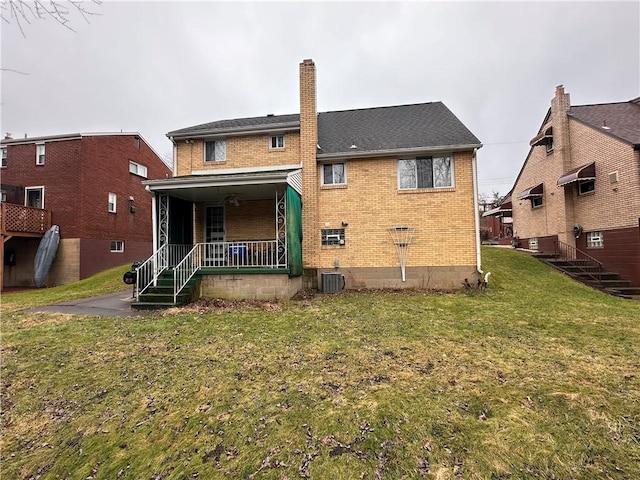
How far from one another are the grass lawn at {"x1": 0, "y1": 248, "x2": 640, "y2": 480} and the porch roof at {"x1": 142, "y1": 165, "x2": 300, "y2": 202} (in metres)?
4.54

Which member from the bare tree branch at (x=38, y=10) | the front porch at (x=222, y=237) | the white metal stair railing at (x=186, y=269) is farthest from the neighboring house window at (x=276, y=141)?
the bare tree branch at (x=38, y=10)

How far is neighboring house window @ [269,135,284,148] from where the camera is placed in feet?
40.2

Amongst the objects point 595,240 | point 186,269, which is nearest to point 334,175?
point 186,269

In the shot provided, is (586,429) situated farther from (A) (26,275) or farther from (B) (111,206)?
(A) (26,275)

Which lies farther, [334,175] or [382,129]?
[382,129]

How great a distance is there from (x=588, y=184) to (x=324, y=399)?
16055 millimetres

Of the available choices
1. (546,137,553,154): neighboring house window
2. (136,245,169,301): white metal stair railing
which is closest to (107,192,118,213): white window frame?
(136,245,169,301): white metal stair railing

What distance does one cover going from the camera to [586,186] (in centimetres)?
1307

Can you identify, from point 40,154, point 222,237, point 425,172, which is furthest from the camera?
point 40,154

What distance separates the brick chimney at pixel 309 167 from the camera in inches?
450

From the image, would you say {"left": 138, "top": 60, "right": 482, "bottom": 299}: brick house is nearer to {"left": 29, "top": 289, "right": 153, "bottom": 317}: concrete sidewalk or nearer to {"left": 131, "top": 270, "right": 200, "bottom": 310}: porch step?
{"left": 131, "top": 270, "right": 200, "bottom": 310}: porch step

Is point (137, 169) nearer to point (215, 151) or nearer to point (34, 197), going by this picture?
point (34, 197)

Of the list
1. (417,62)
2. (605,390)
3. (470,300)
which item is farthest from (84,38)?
(417,62)

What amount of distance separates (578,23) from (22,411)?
24018 millimetres
